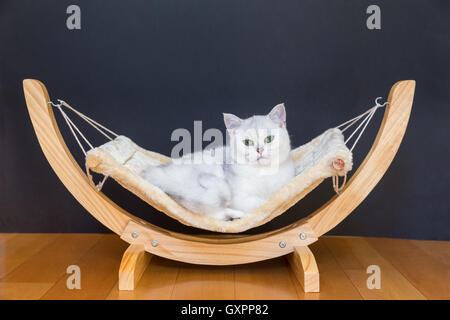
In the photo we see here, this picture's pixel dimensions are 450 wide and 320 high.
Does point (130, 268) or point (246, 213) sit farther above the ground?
point (246, 213)

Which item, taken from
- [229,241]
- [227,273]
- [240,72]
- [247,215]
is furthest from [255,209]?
[240,72]

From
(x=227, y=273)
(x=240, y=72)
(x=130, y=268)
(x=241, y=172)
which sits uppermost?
(x=240, y=72)

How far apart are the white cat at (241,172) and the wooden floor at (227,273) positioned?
0.34 meters

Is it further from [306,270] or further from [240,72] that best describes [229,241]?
[240,72]

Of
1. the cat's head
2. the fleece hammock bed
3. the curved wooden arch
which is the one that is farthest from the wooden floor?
the cat's head

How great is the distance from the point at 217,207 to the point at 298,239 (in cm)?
39

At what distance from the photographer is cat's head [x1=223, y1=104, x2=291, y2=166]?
1.99 m

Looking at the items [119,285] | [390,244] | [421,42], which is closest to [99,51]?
[119,285]

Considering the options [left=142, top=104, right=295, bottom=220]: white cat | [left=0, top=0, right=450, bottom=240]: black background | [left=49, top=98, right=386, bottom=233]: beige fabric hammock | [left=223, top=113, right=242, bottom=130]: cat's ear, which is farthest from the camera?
[left=0, top=0, right=450, bottom=240]: black background

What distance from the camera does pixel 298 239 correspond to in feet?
6.34

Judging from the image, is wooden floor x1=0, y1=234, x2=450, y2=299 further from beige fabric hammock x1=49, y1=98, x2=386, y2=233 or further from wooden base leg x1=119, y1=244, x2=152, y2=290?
beige fabric hammock x1=49, y1=98, x2=386, y2=233

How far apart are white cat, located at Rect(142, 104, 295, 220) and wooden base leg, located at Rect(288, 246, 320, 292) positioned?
290mm

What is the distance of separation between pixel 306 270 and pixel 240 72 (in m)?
1.32

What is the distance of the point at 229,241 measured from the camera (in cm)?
200
